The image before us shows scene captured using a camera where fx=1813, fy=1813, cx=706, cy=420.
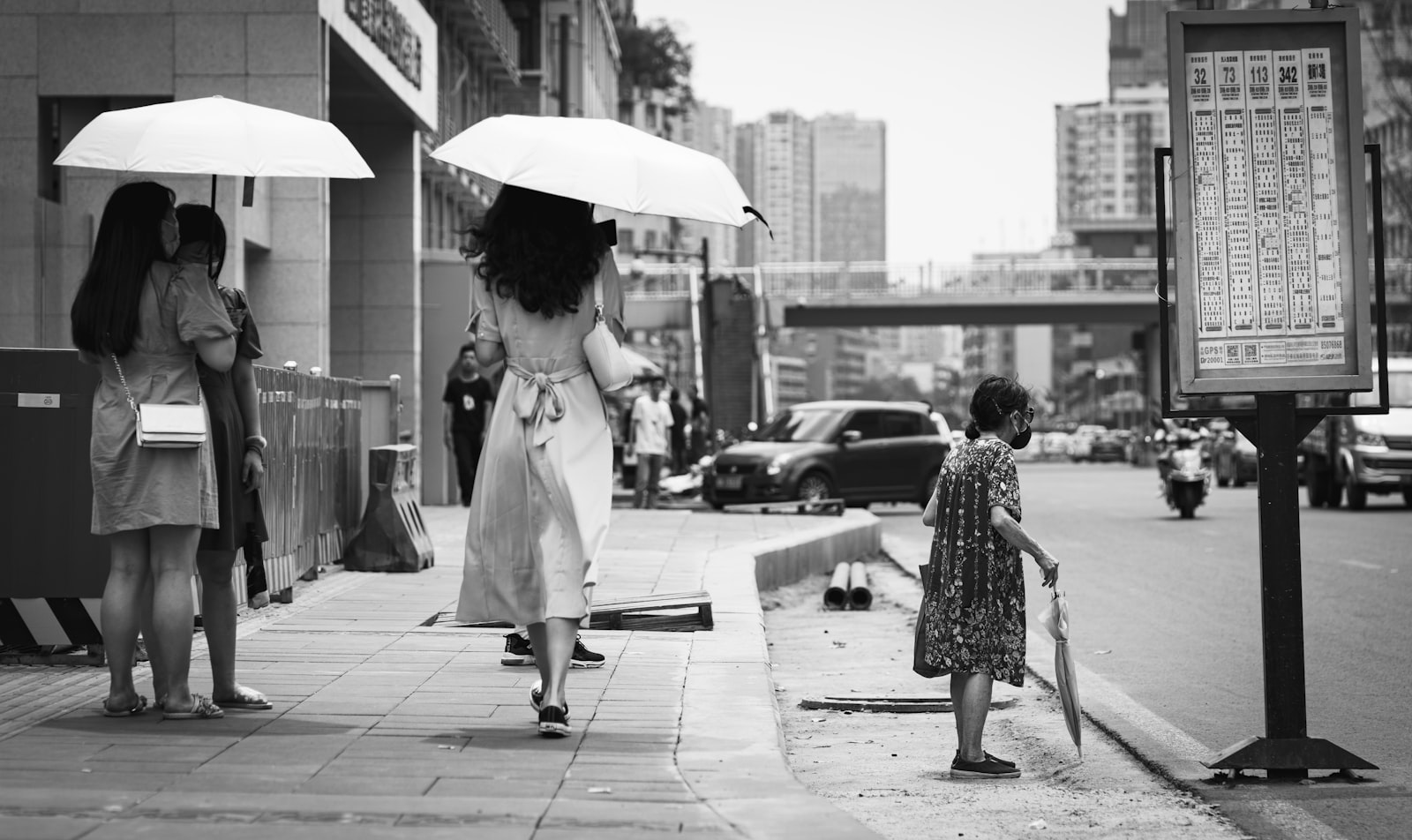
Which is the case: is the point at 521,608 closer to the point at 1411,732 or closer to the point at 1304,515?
the point at 1411,732

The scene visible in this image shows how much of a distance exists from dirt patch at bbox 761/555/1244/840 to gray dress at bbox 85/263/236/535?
235cm

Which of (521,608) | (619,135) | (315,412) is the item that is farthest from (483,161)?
(315,412)

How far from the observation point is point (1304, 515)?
2458 centimetres

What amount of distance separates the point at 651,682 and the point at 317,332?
12.6 m

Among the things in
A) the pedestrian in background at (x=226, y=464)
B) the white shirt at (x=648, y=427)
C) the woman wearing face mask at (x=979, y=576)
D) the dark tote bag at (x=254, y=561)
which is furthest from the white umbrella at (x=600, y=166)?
the white shirt at (x=648, y=427)

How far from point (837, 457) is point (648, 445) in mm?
3367

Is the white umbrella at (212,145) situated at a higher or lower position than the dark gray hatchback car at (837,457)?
higher

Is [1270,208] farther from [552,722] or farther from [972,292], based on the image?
[972,292]

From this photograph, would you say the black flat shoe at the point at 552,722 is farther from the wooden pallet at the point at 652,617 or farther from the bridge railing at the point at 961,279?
the bridge railing at the point at 961,279

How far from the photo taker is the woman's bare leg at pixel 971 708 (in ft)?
20.5

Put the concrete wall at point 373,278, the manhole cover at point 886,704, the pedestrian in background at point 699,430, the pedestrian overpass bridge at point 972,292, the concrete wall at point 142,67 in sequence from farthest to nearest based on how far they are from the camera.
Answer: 1. the pedestrian overpass bridge at point 972,292
2. the pedestrian in background at point 699,430
3. the concrete wall at point 373,278
4. the concrete wall at point 142,67
5. the manhole cover at point 886,704

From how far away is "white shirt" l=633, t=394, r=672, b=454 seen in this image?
23.6 metres

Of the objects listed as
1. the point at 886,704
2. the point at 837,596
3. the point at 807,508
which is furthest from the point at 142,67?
the point at 886,704

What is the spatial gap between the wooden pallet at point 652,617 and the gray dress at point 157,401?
336cm
